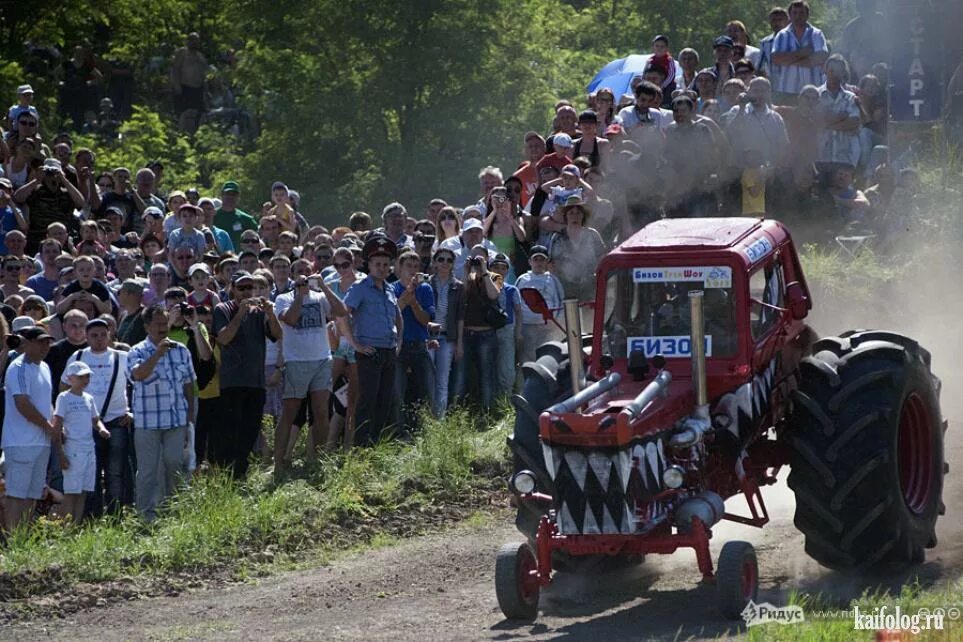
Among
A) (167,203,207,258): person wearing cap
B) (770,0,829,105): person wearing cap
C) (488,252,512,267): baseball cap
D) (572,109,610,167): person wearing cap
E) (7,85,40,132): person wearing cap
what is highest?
(770,0,829,105): person wearing cap

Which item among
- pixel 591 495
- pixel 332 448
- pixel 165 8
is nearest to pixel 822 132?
pixel 332 448

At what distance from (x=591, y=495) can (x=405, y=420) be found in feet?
20.0

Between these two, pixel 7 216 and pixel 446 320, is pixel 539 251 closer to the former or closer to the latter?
pixel 446 320

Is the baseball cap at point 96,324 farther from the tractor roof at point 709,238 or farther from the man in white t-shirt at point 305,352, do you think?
the tractor roof at point 709,238

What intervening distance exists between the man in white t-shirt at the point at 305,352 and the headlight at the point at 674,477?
5808mm

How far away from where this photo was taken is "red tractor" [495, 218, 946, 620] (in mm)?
10461

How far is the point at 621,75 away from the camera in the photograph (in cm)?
2489

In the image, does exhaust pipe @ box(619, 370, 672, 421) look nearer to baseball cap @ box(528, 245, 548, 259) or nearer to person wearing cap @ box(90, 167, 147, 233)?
baseball cap @ box(528, 245, 548, 259)

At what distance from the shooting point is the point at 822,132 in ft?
67.4

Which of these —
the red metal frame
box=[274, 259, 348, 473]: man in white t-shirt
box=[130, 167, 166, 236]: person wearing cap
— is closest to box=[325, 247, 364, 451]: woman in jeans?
box=[274, 259, 348, 473]: man in white t-shirt

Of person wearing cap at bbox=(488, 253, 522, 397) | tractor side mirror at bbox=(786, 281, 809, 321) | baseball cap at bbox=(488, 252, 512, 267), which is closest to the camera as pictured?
tractor side mirror at bbox=(786, 281, 809, 321)

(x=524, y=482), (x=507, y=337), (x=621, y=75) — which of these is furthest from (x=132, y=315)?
(x=621, y=75)

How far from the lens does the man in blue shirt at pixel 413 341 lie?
16391 mm

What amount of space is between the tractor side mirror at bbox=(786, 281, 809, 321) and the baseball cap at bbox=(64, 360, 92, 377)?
5.98 metres
